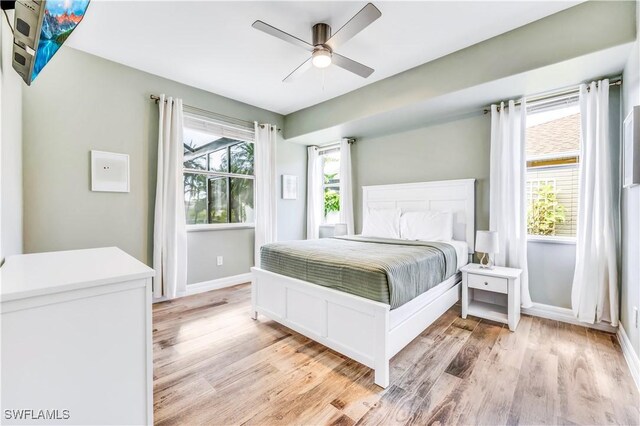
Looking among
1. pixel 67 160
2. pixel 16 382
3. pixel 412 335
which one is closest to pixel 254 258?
pixel 67 160

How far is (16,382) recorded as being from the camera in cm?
82

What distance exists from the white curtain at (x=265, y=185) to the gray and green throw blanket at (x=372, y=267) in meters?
1.53

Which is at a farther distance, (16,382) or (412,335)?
(412,335)

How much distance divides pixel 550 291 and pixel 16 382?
12.6 feet

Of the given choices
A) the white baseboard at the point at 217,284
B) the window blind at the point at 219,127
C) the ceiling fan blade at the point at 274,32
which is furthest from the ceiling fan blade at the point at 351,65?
the white baseboard at the point at 217,284

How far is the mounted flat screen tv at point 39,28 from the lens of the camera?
1064mm

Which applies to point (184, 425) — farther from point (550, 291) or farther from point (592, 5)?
point (592, 5)

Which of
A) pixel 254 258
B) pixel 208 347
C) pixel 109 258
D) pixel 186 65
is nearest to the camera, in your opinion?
pixel 109 258

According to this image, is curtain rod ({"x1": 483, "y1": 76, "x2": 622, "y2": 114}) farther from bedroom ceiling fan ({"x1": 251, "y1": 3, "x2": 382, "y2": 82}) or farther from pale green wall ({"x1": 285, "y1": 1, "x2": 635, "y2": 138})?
bedroom ceiling fan ({"x1": 251, "y1": 3, "x2": 382, "y2": 82})

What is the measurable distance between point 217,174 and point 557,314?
4.36m

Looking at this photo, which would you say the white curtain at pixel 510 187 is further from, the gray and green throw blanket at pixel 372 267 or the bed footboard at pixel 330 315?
the bed footboard at pixel 330 315

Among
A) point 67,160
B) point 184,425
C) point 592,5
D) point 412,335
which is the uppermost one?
point 592,5

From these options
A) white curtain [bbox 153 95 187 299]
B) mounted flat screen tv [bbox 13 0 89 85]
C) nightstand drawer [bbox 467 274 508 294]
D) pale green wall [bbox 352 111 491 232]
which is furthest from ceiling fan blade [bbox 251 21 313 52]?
nightstand drawer [bbox 467 274 508 294]

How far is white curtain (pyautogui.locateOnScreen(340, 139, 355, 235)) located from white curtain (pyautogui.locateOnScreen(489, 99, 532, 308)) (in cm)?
200
